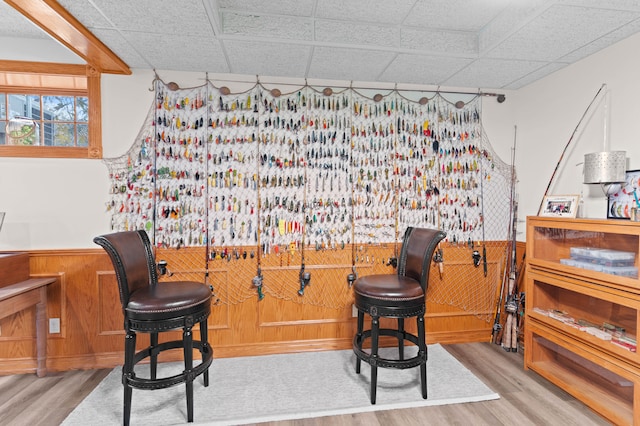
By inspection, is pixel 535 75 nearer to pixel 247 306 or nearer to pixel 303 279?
pixel 303 279

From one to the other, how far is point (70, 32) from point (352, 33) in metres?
1.74

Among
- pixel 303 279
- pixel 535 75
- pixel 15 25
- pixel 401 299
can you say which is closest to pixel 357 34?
pixel 535 75

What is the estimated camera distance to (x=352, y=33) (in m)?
2.21

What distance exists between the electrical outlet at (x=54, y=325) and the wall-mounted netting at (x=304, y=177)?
2.86 feet

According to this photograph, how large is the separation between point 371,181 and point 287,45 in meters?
1.26

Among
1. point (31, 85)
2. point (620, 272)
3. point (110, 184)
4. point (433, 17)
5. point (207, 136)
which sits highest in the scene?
point (433, 17)

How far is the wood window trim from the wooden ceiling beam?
0.50 ft

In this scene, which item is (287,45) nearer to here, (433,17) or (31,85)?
(433,17)

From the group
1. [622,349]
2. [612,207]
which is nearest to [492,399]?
[622,349]

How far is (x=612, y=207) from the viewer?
7.16 ft

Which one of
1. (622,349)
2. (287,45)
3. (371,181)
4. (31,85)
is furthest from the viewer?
(371,181)

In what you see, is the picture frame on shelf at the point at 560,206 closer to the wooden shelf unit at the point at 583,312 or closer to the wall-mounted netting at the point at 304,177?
the wooden shelf unit at the point at 583,312

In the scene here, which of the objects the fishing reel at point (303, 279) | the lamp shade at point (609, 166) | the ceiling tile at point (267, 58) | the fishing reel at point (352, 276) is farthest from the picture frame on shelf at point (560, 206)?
the ceiling tile at point (267, 58)

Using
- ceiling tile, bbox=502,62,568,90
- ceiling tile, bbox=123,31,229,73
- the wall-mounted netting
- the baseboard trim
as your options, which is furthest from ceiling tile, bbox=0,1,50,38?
ceiling tile, bbox=502,62,568,90
